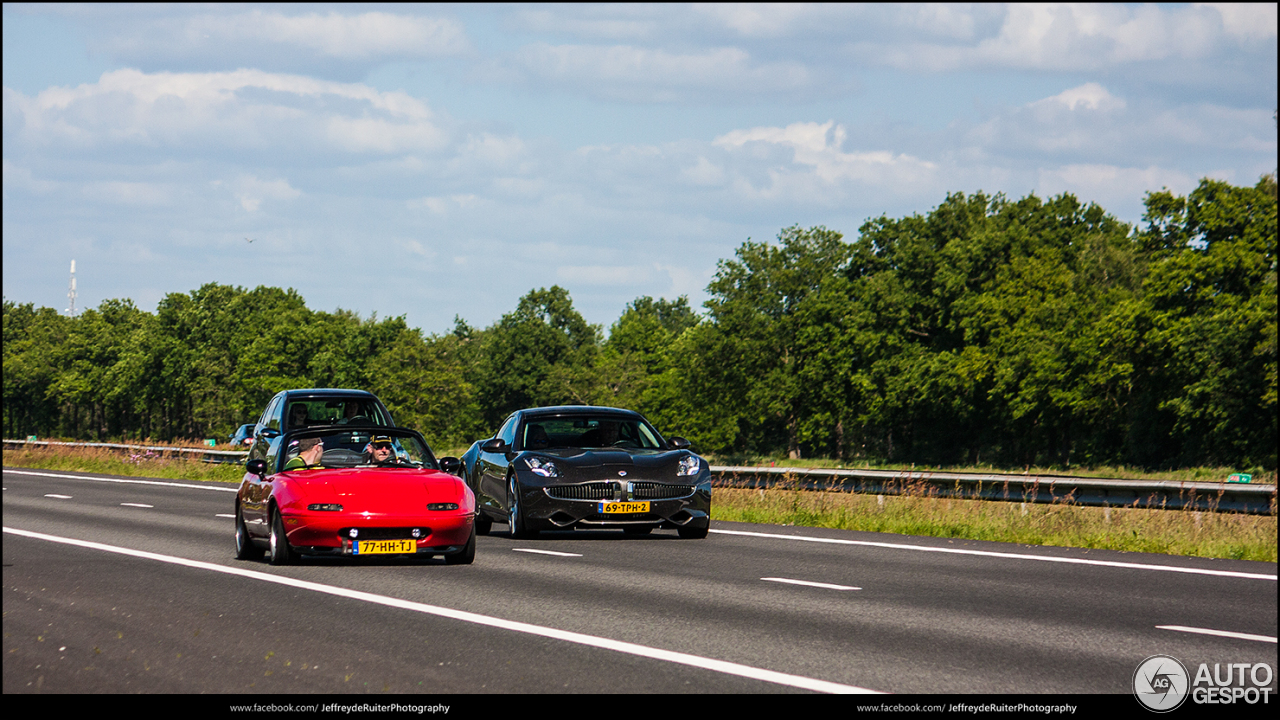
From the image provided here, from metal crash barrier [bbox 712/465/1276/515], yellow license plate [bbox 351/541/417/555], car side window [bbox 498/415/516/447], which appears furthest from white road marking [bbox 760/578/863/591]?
metal crash barrier [bbox 712/465/1276/515]

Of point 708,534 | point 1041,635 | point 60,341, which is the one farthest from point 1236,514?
point 60,341

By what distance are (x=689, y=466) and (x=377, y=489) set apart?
460 cm

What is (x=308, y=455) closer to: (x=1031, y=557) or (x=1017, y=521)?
(x=1031, y=557)

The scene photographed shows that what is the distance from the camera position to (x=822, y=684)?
7.38 metres

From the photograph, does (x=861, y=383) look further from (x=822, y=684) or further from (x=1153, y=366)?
(x=822, y=684)

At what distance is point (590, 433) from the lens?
18.1m

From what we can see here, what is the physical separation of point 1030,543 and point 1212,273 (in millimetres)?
49798

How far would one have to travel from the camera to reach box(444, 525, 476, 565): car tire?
1389 cm

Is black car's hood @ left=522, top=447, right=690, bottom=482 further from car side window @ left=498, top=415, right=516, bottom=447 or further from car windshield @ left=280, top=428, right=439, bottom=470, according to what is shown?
car windshield @ left=280, top=428, right=439, bottom=470

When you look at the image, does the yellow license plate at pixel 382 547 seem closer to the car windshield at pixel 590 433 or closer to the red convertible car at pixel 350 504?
the red convertible car at pixel 350 504

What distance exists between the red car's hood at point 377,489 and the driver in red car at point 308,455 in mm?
340

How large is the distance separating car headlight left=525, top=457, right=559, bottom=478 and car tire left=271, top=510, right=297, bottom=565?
372 centimetres

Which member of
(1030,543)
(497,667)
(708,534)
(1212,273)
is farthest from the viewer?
(1212,273)

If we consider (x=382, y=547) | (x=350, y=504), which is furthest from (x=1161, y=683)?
(x=350, y=504)
